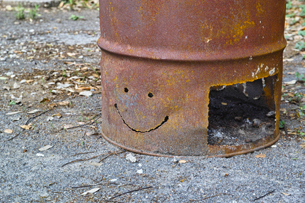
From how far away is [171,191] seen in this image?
7.59ft

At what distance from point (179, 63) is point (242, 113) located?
4.22 feet

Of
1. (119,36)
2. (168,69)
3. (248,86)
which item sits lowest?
(248,86)

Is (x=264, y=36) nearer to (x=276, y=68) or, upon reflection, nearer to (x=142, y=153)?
(x=276, y=68)

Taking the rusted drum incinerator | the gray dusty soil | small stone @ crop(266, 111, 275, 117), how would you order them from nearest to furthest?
the gray dusty soil < the rusted drum incinerator < small stone @ crop(266, 111, 275, 117)

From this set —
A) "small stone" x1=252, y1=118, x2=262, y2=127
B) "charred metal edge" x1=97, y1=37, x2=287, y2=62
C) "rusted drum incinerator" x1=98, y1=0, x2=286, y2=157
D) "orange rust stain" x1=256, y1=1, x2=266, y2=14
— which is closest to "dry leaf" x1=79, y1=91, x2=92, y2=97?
"rusted drum incinerator" x1=98, y1=0, x2=286, y2=157

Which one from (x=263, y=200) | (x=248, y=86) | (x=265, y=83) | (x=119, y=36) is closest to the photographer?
(x=263, y=200)

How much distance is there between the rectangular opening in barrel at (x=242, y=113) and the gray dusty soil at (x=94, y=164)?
0.19 meters

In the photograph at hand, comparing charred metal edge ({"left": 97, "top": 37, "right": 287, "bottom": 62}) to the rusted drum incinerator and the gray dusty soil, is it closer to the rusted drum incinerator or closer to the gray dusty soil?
the rusted drum incinerator

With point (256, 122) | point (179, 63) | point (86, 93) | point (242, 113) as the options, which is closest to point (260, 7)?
point (179, 63)

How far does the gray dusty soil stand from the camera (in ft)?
7.54

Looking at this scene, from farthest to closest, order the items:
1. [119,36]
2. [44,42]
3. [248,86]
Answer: [44,42]
[248,86]
[119,36]

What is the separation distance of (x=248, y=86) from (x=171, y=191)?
178 centimetres

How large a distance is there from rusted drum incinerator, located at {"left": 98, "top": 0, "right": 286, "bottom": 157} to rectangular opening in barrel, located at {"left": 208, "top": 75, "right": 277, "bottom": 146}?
4.7 inches

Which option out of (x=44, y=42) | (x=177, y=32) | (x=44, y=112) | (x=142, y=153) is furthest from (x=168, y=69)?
(x=44, y=42)
